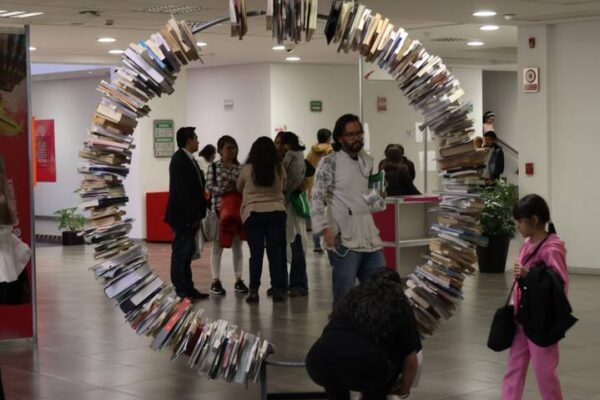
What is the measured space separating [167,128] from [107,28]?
15.0 feet

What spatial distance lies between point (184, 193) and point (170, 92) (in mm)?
3993

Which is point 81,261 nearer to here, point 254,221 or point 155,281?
point 254,221

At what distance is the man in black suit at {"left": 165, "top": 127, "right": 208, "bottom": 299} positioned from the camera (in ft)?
33.1

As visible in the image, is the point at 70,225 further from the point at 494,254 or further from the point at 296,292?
the point at 494,254

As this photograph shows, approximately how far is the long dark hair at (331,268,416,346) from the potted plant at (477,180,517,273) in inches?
304

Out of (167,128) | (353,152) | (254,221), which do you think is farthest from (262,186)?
(167,128)

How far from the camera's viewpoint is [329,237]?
263 inches

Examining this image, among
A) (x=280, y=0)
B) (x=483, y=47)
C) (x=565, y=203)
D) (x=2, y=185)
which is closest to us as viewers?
(x=280, y=0)

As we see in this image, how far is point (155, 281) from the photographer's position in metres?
6.09

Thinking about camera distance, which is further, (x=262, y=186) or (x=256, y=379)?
(x=262, y=186)

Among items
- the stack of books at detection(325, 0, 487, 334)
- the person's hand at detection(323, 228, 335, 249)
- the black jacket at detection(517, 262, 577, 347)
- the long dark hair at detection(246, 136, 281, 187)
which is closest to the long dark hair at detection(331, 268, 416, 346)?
the black jacket at detection(517, 262, 577, 347)

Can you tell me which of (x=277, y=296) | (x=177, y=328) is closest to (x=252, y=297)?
(x=277, y=296)

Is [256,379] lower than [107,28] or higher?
lower

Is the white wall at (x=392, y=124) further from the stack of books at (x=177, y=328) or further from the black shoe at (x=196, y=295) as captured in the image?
the stack of books at (x=177, y=328)
